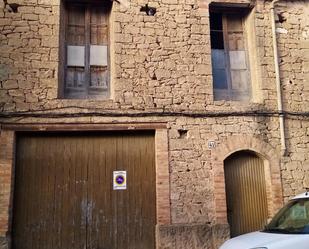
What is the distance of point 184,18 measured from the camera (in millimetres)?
9375

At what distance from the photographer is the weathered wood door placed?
8844mm

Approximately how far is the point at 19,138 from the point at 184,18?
4.58m

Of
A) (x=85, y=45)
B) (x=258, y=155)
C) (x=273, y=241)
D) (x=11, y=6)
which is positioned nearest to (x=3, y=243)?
(x=85, y=45)

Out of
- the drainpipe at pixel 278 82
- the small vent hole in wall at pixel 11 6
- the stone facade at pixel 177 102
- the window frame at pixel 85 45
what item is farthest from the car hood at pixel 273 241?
the small vent hole in wall at pixel 11 6

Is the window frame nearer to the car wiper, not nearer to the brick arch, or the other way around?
the brick arch

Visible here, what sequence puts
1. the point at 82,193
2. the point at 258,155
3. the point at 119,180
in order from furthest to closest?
A: 1. the point at 258,155
2. the point at 119,180
3. the point at 82,193

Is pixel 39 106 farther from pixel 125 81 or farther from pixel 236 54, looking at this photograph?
pixel 236 54

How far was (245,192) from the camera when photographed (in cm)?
898

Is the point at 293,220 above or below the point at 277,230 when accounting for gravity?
above

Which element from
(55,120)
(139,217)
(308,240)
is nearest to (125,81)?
(55,120)

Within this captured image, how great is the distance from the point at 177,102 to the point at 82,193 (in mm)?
2844

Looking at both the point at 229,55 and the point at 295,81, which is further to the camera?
the point at 229,55

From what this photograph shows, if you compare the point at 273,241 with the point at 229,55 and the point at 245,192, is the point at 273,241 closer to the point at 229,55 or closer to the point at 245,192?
the point at 245,192

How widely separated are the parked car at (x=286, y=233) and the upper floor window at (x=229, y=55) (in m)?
3.83
